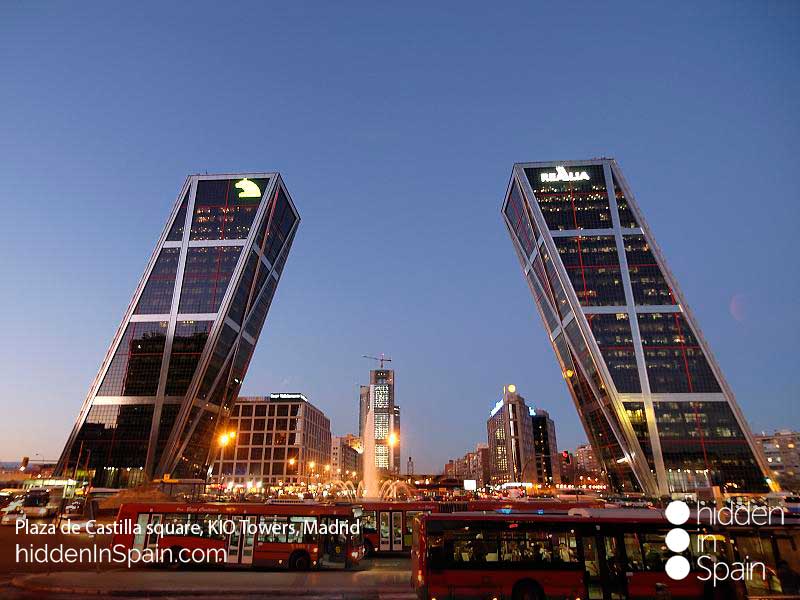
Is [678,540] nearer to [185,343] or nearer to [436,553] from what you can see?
[436,553]

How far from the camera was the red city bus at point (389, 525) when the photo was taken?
2925 centimetres

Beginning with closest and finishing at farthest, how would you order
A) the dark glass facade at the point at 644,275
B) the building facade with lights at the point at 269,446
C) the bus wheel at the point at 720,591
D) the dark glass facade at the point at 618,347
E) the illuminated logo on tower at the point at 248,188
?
the bus wheel at the point at 720,591 < the dark glass facade at the point at 618,347 < the dark glass facade at the point at 644,275 < the illuminated logo on tower at the point at 248,188 < the building facade with lights at the point at 269,446

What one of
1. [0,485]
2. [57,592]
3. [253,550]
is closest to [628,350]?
[253,550]

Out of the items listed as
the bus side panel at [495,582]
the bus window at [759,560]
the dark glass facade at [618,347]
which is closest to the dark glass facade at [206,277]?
the dark glass facade at [618,347]

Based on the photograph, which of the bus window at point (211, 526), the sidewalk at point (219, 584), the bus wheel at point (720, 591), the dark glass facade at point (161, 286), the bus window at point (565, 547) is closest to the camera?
the bus wheel at point (720, 591)

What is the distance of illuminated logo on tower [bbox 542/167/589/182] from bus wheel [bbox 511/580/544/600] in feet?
368

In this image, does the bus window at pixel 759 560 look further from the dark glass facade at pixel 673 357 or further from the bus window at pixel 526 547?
the dark glass facade at pixel 673 357

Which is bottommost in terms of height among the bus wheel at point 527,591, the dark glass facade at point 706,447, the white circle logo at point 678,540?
the bus wheel at point 527,591

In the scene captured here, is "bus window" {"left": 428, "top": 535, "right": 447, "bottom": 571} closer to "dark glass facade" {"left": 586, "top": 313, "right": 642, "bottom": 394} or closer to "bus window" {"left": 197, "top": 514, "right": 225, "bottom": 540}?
"bus window" {"left": 197, "top": 514, "right": 225, "bottom": 540}

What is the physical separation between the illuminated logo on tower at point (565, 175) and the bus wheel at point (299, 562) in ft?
360

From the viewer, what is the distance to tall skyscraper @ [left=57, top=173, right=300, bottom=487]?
9925cm

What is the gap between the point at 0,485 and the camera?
122 m

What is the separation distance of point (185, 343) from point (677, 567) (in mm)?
102975

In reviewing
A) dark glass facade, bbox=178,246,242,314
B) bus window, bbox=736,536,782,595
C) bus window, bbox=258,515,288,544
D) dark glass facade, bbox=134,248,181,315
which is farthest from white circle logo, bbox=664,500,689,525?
dark glass facade, bbox=134,248,181,315
